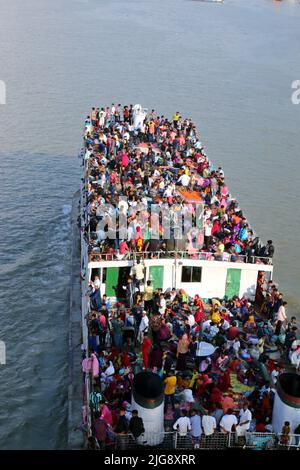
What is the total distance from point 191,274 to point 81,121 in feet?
94.1

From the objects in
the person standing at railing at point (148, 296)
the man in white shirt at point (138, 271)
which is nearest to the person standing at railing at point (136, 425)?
the person standing at railing at point (148, 296)

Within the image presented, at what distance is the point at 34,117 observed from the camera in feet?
146

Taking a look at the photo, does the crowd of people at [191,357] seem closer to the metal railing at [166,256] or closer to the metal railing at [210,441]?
the metal railing at [210,441]

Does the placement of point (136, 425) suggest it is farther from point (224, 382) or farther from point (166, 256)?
point (166, 256)

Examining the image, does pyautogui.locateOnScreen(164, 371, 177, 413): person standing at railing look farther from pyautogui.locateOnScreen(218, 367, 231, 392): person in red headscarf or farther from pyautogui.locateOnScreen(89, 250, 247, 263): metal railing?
pyautogui.locateOnScreen(89, 250, 247, 263): metal railing

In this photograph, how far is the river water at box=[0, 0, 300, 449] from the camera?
2098 centimetres

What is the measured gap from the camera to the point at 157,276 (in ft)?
58.3

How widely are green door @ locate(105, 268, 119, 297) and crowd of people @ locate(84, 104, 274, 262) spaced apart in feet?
1.60

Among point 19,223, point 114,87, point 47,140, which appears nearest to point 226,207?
point 19,223

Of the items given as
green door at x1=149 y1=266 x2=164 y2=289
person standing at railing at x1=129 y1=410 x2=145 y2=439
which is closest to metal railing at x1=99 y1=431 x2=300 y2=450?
person standing at railing at x1=129 y1=410 x2=145 y2=439

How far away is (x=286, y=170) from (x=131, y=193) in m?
20.4

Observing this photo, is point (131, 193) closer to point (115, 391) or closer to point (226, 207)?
point (226, 207)

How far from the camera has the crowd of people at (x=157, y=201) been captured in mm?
17922

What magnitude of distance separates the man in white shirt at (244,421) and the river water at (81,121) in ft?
19.6
